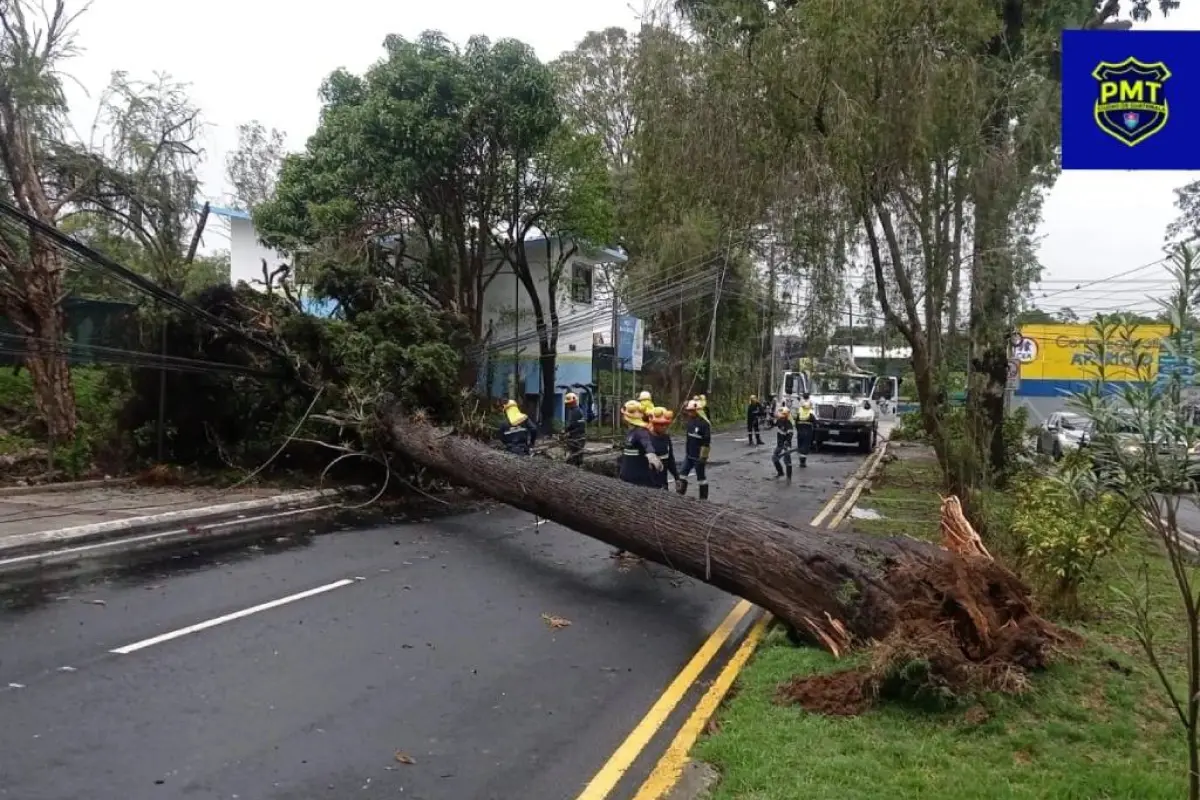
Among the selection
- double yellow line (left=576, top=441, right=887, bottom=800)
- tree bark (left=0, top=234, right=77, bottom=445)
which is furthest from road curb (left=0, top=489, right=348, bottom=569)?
double yellow line (left=576, top=441, right=887, bottom=800)

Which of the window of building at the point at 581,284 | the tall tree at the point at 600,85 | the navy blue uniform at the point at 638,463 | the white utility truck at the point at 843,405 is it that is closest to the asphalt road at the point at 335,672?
the navy blue uniform at the point at 638,463

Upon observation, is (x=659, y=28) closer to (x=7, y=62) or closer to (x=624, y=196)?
(x=7, y=62)

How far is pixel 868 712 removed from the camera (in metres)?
4.97

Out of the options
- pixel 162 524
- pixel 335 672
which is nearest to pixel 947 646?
pixel 335 672

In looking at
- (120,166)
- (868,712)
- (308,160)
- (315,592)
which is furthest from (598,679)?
(308,160)

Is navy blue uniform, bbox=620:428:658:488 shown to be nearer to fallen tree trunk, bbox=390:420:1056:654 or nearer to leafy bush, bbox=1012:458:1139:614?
fallen tree trunk, bbox=390:420:1056:654

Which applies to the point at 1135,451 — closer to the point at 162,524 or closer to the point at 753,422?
the point at 162,524

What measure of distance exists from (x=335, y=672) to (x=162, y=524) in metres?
5.99

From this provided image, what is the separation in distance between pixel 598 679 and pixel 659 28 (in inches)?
364

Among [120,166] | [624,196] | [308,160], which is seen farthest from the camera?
[624,196]

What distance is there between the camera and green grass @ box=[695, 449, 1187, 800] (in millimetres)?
4023

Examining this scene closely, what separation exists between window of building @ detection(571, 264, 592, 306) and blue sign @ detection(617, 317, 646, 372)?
7.20ft

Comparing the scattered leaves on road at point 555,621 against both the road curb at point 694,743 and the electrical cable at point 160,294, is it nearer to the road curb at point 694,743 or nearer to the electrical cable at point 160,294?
the road curb at point 694,743

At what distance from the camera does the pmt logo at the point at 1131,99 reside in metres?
6.91
